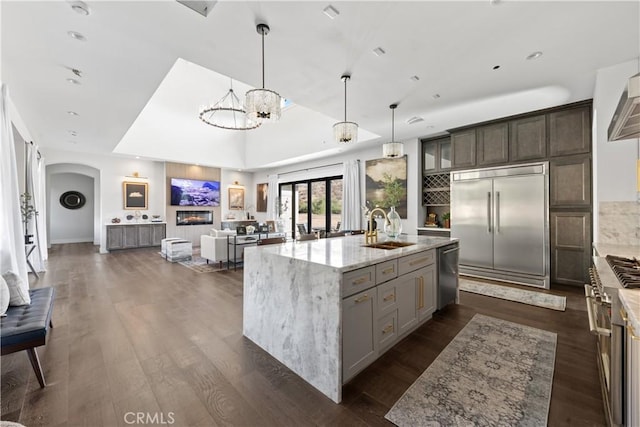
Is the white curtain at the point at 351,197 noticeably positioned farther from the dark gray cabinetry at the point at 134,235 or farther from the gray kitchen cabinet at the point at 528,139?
the dark gray cabinetry at the point at 134,235

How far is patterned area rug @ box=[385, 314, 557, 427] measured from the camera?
1658 millimetres

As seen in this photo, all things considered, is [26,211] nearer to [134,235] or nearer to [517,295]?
[134,235]

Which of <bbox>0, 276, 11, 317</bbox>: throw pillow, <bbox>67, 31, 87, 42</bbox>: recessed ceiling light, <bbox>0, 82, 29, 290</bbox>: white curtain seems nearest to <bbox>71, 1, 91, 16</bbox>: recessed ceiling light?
<bbox>67, 31, 87, 42</bbox>: recessed ceiling light

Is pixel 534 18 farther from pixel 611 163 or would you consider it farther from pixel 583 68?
pixel 611 163

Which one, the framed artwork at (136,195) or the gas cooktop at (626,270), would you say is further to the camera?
the framed artwork at (136,195)

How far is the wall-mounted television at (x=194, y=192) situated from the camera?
934 cm

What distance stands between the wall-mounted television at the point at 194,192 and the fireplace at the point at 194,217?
35 cm

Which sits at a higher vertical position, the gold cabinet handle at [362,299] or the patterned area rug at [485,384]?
the gold cabinet handle at [362,299]

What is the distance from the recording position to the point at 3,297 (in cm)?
211

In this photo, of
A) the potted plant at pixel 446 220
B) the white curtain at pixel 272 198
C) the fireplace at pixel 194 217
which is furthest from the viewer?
the white curtain at pixel 272 198

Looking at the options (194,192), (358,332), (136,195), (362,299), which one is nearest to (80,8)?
(362,299)

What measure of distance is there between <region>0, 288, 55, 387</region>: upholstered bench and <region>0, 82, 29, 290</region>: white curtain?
3.44 ft

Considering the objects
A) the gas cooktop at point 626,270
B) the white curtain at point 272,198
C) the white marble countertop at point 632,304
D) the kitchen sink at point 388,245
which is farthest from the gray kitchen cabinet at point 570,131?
the white curtain at point 272,198

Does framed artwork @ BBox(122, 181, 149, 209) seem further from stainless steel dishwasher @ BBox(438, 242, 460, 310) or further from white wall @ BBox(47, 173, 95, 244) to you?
stainless steel dishwasher @ BBox(438, 242, 460, 310)
